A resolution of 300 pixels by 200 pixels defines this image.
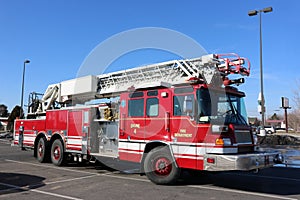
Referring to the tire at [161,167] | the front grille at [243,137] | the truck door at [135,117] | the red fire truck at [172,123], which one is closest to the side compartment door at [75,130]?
the red fire truck at [172,123]

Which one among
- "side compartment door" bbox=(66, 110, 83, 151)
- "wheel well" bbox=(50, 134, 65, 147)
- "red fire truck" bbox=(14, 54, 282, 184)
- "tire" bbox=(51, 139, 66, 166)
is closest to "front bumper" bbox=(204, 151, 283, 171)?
"red fire truck" bbox=(14, 54, 282, 184)

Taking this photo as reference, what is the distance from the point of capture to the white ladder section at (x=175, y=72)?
27.1 feet

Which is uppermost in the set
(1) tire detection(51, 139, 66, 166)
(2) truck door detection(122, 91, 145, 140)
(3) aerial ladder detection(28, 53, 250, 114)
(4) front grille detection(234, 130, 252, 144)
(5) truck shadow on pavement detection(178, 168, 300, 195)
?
(3) aerial ladder detection(28, 53, 250, 114)

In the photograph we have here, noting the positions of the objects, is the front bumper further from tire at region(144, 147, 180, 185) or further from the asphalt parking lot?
tire at region(144, 147, 180, 185)

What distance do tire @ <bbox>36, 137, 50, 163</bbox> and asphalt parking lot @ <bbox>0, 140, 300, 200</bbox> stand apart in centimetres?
175

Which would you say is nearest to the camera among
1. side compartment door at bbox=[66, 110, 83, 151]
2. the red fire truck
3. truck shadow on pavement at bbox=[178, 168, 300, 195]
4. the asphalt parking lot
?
the asphalt parking lot

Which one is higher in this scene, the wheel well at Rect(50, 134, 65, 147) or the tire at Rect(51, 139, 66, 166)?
the wheel well at Rect(50, 134, 65, 147)

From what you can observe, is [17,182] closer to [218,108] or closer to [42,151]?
[42,151]

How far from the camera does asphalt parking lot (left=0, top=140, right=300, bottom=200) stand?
6848 millimetres

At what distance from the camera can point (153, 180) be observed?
812 centimetres

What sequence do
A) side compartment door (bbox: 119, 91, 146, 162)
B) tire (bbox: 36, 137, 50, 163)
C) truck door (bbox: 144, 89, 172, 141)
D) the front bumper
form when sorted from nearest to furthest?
the front bumper → truck door (bbox: 144, 89, 172, 141) → side compartment door (bbox: 119, 91, 146, 162) → tire (bbox: 36, 137, 50, 163)

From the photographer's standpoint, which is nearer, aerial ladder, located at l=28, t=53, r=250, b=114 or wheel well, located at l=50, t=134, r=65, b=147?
aerial ladder, located at l=28, t=53, r=250, b=114

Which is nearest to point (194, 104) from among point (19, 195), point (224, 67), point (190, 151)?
point (190, 151)

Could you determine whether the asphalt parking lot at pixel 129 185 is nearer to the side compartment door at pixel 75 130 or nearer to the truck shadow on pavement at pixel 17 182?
the truck shadow on pavement at pixel 17 182
